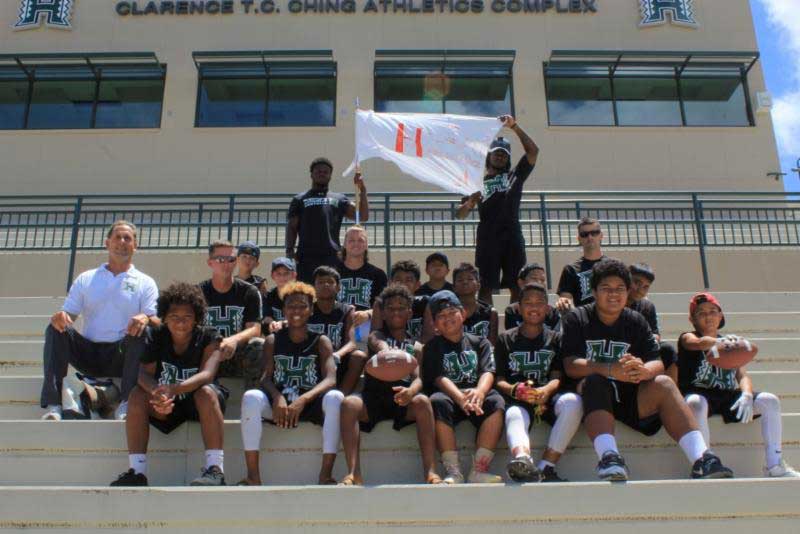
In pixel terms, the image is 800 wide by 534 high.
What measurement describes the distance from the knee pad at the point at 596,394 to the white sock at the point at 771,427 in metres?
1.03

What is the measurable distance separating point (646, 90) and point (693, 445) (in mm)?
11866

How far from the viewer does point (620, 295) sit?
436 centimetres

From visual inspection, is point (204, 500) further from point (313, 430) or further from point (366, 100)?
point (366, 100)

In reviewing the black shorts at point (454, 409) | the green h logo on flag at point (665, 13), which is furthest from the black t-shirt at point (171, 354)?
the green h logo on flag at point (665, 13)

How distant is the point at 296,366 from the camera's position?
454 cm

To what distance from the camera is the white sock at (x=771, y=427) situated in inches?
165

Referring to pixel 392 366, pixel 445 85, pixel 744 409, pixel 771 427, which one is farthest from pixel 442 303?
pixel 445 85

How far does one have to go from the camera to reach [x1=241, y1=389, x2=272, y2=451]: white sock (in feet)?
13.6

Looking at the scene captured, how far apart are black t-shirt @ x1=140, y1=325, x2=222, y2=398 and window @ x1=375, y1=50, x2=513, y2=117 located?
1016cm

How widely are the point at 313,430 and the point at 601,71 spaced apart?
12.1 meters

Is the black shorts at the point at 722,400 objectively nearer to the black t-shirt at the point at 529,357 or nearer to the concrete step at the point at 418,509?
the concrete step at the point at 418,509

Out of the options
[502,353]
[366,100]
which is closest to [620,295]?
[502,353]

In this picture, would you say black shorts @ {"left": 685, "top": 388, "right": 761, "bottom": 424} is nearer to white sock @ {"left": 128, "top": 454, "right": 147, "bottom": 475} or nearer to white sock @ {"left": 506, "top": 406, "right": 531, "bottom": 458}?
white sock @ {"left": 506, "top": 406, "right": 531, "bottom": 458}

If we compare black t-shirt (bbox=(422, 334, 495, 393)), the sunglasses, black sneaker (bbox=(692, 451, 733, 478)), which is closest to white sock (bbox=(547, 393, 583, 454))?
black t-shirt (bbox=(422, 334, 495, 393))
